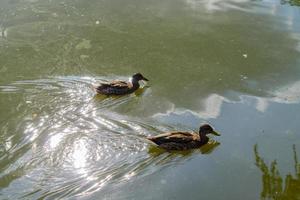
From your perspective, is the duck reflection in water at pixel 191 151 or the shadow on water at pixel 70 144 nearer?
the shadow on water at pixel 70 144

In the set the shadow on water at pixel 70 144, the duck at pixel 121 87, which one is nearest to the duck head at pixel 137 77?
the duck at pixel 121 87

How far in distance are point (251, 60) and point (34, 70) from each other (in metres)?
3.95

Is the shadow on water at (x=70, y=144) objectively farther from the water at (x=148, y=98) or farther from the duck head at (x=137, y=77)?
the duck head at (x=137, y=77)

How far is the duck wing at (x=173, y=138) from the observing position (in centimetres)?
648

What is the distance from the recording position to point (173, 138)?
652cm

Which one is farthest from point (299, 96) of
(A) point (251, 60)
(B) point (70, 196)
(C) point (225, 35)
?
(B) point (70, 196)

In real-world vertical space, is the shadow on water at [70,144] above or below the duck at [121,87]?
below

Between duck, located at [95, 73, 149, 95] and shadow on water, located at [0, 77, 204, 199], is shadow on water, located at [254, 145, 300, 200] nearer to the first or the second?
shadow on water, located at [0, 77, 204, 199]

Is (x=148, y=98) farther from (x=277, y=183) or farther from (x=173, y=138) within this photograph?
(x=277, y=183)

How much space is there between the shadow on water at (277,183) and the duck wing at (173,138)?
35.6 inches

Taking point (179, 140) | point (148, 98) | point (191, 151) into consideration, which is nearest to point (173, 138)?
point (179, 140)

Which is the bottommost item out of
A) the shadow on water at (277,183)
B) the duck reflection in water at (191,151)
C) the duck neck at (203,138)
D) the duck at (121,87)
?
the shadow on water at (277,183)

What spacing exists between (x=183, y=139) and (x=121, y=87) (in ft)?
6.17

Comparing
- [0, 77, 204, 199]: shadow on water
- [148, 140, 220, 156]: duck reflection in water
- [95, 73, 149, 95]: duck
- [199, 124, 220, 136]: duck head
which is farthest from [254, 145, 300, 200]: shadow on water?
[95, 73, 149, 95]: duck
